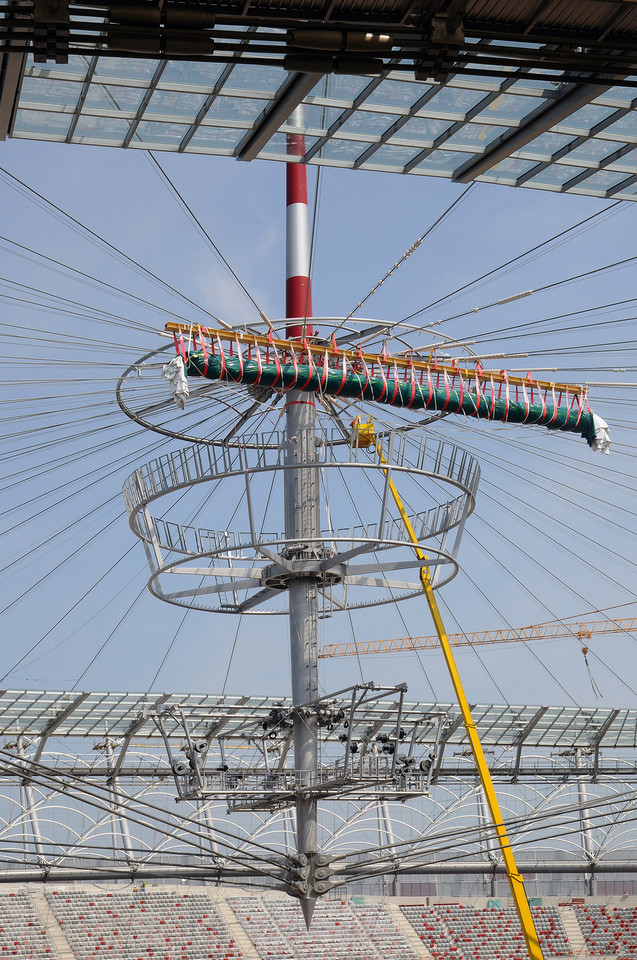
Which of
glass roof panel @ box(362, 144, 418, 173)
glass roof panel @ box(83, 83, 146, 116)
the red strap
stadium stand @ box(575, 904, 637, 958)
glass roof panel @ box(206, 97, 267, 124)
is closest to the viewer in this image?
glass roof panel @ box(83, 83, 146, 116)

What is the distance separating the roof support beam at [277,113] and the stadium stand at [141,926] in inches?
1662

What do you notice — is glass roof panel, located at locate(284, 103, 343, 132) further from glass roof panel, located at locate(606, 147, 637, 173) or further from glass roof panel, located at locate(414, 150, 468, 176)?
glass roof panel, located at locate(606, 147, 637, 173)

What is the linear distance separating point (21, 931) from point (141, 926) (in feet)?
16.9

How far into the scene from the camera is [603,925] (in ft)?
180

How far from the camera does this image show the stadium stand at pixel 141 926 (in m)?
49.0

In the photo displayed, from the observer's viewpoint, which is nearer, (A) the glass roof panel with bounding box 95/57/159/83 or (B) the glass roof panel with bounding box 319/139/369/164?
(A) the glass roof panel with bounding box 95/57/159/83

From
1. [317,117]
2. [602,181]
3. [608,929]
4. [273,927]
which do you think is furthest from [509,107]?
[608,929]

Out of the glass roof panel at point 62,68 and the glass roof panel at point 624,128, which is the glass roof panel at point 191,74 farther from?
the glass roof panel at point 624,128

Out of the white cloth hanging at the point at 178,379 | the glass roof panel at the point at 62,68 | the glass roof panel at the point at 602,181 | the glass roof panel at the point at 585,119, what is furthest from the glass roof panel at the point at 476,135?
the white cloth hanging at the point at 178,379

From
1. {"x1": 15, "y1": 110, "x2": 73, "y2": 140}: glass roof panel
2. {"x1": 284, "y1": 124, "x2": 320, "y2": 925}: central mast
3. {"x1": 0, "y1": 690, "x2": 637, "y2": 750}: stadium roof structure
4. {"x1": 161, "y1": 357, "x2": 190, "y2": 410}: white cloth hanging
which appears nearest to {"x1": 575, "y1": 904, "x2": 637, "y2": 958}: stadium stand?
{"x1": 0, "y1": 690, "x2": 637, "y2": 750}: stadium roof structure

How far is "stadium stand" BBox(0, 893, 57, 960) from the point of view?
4741cm

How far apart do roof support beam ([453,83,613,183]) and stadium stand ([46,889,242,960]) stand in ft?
139

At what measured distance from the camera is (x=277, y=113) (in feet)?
42.7

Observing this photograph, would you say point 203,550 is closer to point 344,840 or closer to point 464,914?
point 344,840
